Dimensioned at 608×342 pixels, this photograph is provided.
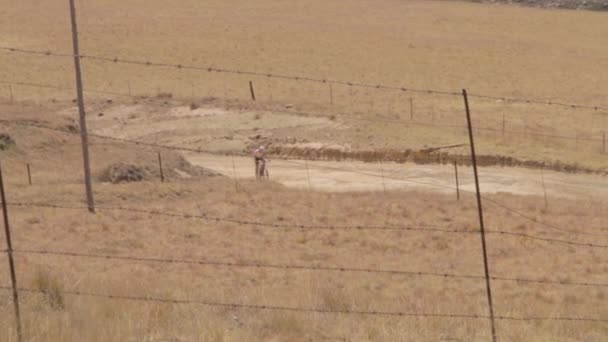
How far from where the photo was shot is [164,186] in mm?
30938

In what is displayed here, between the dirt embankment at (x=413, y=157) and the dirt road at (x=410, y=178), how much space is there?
44 cm

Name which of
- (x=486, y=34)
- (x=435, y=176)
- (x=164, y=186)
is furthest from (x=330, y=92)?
(x=486, y=34)

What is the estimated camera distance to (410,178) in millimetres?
35719

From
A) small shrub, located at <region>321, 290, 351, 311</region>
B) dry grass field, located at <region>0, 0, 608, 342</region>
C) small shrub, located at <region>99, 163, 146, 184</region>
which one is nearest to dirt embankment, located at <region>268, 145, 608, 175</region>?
dry grass field, located at <region>0, 0, 608, 342</region>

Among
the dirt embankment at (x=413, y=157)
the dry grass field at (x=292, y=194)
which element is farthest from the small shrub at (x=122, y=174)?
the dirt embankment at (x=413, y=157)

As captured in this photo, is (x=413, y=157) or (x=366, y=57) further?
(x=366, y=57)

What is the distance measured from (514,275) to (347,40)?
5124cm

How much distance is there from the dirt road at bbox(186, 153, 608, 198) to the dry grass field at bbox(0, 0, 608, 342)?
48cm

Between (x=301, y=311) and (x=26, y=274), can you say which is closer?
(x=301, y=311)

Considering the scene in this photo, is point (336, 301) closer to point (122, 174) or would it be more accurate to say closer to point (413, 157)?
point (122, 174)

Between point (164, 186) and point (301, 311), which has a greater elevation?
point (301, 311)

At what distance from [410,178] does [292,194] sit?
592 centimetres

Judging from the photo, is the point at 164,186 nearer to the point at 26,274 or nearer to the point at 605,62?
the point at 26,274

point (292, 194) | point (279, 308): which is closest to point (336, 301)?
point (279, 308)
